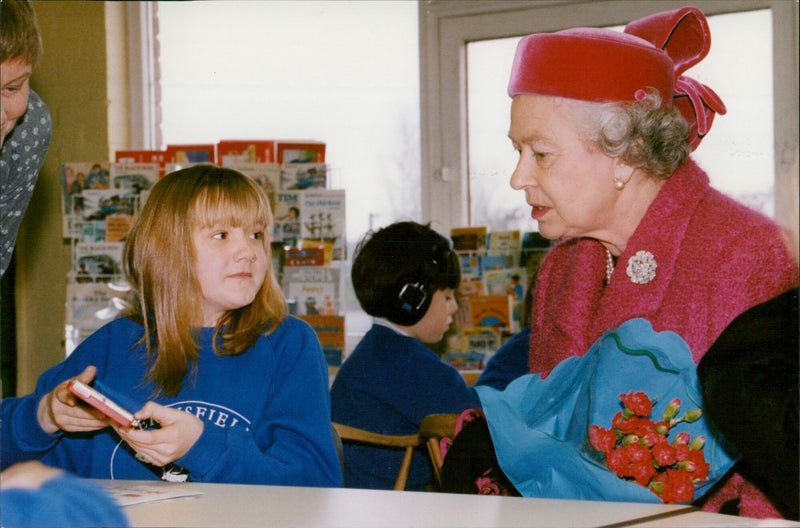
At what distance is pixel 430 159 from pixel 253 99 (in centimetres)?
47

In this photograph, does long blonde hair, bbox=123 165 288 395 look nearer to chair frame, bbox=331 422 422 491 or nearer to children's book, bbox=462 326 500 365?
chair frame, bbox=331 422 422 491

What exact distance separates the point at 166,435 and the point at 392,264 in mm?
911

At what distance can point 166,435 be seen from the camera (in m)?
0.86

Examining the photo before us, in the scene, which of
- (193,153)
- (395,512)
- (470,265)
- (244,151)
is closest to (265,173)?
(244,151)

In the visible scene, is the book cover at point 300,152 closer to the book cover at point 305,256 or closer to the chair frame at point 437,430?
the book cover at point 305,256

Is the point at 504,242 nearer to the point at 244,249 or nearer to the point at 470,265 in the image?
the point at 470,265

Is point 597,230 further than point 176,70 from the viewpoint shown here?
No

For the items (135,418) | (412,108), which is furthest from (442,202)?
(135,418)

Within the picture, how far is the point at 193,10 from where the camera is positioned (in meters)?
1.93

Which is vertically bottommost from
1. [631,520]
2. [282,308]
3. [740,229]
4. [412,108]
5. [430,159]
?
[631,520]

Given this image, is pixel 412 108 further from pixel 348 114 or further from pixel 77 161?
pixel 77 161

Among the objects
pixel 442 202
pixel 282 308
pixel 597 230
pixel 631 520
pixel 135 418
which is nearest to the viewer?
pixel 631 520

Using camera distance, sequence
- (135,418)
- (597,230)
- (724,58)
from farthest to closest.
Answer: (724,58)
(597,230)
(135,418)

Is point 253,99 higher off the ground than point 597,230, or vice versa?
point 253,99
